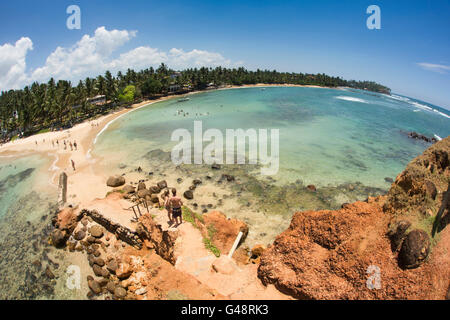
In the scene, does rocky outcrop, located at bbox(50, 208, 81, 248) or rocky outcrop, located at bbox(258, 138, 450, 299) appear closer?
rocky outcrop, located at bbox(258, 138, 450, 299)

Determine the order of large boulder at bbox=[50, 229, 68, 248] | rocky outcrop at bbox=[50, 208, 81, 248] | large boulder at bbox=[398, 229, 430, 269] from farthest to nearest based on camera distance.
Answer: rocky outcrop at bbox=[50, 208, 81, 248], large boulder at bbox=[50, 229, 68, 248], large boulder at bbox=[398, 229, 430, 269]

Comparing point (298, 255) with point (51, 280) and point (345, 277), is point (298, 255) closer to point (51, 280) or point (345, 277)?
point (345, 277)

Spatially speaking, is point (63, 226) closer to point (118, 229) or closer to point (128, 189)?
point (118, 229)

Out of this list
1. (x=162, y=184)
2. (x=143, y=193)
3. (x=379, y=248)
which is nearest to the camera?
(x=379, y=248)

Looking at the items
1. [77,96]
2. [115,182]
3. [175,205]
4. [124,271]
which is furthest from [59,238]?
[77,96]

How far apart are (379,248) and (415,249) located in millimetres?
1190

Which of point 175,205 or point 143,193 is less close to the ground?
point 175,205

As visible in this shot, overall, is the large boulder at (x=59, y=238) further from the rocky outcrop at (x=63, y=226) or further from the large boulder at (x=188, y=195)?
the large boulder at (x=188, y=195)

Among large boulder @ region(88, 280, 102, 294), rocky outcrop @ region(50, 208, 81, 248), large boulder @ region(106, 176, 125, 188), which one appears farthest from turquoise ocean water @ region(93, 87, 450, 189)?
large boulder @ region(88, 280, 102, 294)

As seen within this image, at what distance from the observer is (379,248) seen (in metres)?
8.45

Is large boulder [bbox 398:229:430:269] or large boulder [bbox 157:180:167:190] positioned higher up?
large boulder [bbox 398:229:430:269]

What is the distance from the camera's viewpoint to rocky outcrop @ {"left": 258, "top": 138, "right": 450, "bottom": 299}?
7441 millimetres

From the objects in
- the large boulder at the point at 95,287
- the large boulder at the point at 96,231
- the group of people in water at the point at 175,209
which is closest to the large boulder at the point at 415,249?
the group of people in water at the point at 175,209

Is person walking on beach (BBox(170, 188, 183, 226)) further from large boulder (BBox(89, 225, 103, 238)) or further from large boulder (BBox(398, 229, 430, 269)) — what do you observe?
large boulder (BBox(398, 229, 430, 269))
